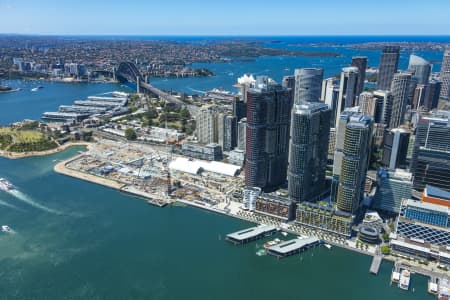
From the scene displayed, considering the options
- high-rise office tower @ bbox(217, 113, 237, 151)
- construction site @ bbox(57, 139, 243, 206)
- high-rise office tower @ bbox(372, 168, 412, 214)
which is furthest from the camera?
high-rise office tower @ bbox(217, 113, 237, 151)

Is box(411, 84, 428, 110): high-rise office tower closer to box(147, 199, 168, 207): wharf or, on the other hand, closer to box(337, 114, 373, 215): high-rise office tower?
box(337, 114, 373, 215): high-rise office tower

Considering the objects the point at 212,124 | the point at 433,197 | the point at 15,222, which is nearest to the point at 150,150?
the point at 212,124

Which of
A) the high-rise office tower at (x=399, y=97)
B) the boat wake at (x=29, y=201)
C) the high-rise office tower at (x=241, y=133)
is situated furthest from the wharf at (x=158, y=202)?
the high-rise office tower at (x=399, y=97)

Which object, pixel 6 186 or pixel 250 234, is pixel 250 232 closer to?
pixel 250 234

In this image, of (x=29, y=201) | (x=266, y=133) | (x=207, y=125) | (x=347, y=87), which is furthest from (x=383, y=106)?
(x=29, y=201)

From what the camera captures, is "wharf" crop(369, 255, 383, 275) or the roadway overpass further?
the roadway overpass

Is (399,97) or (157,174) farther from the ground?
(399,97)

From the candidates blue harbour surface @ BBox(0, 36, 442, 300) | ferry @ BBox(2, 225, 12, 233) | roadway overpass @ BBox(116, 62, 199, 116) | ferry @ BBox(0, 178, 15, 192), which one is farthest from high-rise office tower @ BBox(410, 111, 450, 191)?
ferry @ BBox(0, 178, 15, 192)
